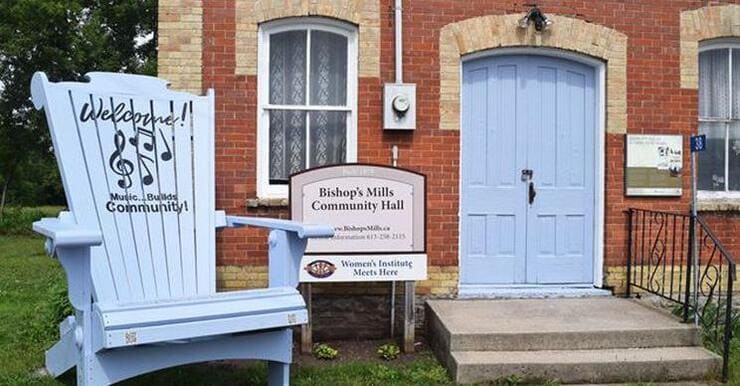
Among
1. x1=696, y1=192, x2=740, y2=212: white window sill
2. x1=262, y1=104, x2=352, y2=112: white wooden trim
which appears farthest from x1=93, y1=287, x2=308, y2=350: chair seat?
x1=696, y1=192, x2=740, y2=212: white window sill

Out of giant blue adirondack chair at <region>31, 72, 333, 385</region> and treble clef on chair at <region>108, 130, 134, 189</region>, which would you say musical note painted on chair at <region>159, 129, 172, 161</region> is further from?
treble clef on chair at <region>108, 130, 134, 189</region>

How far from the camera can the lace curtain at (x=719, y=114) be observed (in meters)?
6.73

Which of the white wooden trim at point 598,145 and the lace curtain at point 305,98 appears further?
the white wooden trim at point 598,145

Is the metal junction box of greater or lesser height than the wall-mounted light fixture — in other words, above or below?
below

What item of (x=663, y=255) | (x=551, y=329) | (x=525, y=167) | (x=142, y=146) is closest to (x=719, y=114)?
(x=663, y=255)

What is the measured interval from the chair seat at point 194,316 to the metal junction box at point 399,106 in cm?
228

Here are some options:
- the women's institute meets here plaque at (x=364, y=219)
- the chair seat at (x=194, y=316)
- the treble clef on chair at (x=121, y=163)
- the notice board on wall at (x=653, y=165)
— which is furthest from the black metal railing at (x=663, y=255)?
the treble clef on chair at (x=121, y=163)

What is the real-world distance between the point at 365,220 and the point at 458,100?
1.46 metres

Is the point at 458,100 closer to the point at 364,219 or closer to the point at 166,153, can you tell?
the point at 364,219

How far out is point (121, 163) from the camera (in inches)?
186

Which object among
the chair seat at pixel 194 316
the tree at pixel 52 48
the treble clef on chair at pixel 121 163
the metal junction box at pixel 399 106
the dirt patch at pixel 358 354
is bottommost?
the dirt patch at pixel 358 354

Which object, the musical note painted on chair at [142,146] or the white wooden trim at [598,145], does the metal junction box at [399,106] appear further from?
the musical note painted on chair at [142,146]

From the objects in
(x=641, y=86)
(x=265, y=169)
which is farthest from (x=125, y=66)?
(x=641, y=86)

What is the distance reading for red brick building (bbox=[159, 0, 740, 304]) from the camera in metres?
5.93
